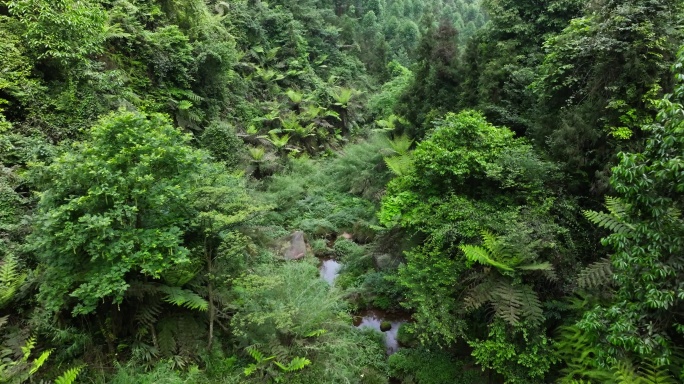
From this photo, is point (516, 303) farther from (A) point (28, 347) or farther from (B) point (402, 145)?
(B) point (402, 145)

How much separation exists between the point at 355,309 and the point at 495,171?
4.34 m

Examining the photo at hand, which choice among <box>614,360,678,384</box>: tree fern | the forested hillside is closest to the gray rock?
the forested hillside

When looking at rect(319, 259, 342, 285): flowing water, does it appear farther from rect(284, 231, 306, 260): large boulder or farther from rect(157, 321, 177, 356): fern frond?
rect(157, 321, 177, 356): fern frond

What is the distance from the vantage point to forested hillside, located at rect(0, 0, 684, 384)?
4.16 meters

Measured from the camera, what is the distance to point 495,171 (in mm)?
6449

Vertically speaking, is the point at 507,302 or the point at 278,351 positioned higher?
the point at 507,302

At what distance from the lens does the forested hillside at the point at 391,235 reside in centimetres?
416

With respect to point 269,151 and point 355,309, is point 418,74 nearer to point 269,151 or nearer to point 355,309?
point 269,151

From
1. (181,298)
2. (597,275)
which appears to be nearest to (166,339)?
(181,298)

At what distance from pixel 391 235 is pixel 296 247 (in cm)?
293

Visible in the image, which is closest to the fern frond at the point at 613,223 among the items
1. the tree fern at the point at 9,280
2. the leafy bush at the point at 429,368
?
the leafy bush at the point at 429,368

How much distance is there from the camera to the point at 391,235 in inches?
343

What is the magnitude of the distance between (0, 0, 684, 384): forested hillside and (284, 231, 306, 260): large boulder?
13 cm

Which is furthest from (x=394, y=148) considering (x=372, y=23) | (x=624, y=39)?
(x=372, y=23)
